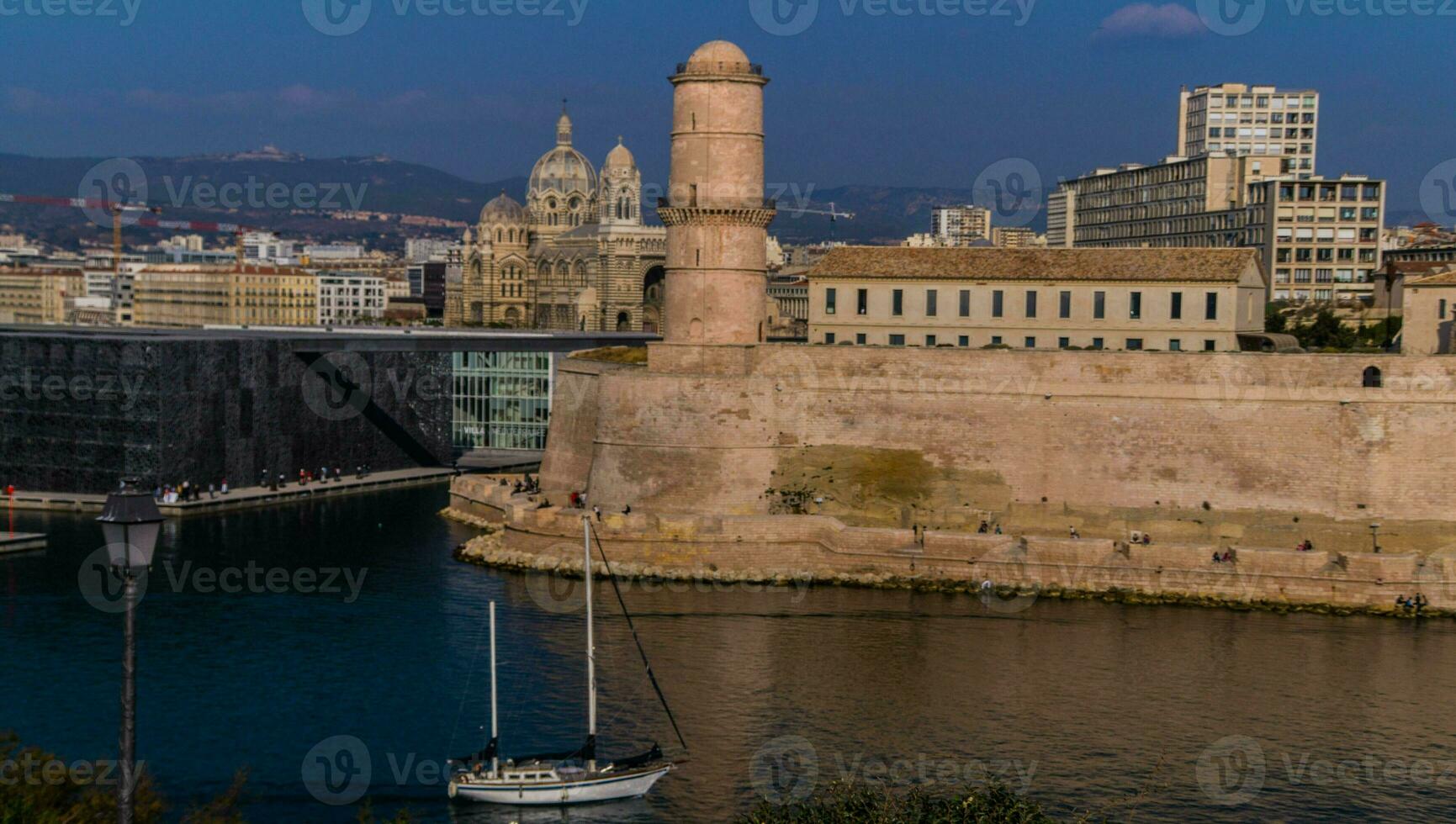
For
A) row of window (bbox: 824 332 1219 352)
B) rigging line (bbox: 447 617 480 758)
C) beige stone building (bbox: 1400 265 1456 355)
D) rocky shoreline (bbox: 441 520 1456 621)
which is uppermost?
beige stone building (bbox: 1400 265 1456 355)

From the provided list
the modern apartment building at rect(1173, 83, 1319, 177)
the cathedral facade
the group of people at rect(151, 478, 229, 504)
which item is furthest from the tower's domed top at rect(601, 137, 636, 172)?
the group of people at rect(151, 478, 229, 504)

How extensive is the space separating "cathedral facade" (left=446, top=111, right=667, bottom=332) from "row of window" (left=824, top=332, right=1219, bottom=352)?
8006 centimetres

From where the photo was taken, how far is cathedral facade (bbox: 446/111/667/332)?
13288cm

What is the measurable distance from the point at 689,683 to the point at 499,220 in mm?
115555

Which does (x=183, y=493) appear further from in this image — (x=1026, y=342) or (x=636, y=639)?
(x=1026, y=342)

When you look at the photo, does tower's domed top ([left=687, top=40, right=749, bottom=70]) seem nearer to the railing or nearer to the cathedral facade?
the railing

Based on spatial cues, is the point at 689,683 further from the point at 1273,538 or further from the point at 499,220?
the point at 499,220

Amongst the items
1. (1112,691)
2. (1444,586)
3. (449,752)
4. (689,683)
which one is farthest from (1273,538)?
(449,752)

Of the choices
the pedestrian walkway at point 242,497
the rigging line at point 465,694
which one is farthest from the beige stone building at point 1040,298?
the rigging line at point 465,694

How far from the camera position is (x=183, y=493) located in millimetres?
53344

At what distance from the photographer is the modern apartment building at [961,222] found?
15910 centimetres

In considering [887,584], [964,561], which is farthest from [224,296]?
[964,561]

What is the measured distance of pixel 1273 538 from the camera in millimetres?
42531

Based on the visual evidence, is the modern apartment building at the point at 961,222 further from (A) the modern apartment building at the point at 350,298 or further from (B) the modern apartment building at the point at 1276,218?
(A) the modern apartment building at the point at 350,298
